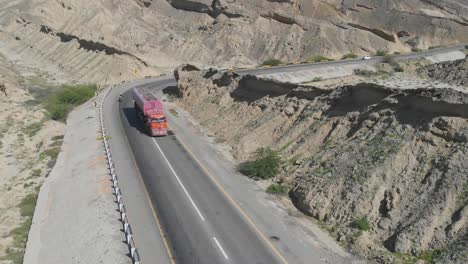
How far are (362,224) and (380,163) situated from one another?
14.2 feet

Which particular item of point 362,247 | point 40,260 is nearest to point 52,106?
point 40,260

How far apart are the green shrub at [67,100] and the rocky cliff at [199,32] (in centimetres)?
1486

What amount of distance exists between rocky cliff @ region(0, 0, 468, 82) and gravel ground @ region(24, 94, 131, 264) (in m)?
45.0

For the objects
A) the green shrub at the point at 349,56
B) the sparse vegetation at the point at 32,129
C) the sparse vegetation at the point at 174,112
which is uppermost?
the green shrub at the point at 349,56

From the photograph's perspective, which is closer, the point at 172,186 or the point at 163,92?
the point at 172,186

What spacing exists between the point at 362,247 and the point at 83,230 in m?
15.3

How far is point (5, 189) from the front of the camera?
1391 inches

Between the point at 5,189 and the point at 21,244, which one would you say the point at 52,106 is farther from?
the point at 21,244

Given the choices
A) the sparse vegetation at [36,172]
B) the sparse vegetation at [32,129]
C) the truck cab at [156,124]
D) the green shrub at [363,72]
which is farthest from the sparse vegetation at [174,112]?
the green shrub at [363,72]

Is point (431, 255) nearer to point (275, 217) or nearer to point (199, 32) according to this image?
point (275, 217)

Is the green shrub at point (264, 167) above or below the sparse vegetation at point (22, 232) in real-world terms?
above

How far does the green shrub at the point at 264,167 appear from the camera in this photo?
109 ft

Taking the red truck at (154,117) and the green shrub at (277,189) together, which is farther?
the red truck at (154,117)

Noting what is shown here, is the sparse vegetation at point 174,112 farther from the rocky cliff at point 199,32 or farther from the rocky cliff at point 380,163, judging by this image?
the rocky cliff at point 199,32
